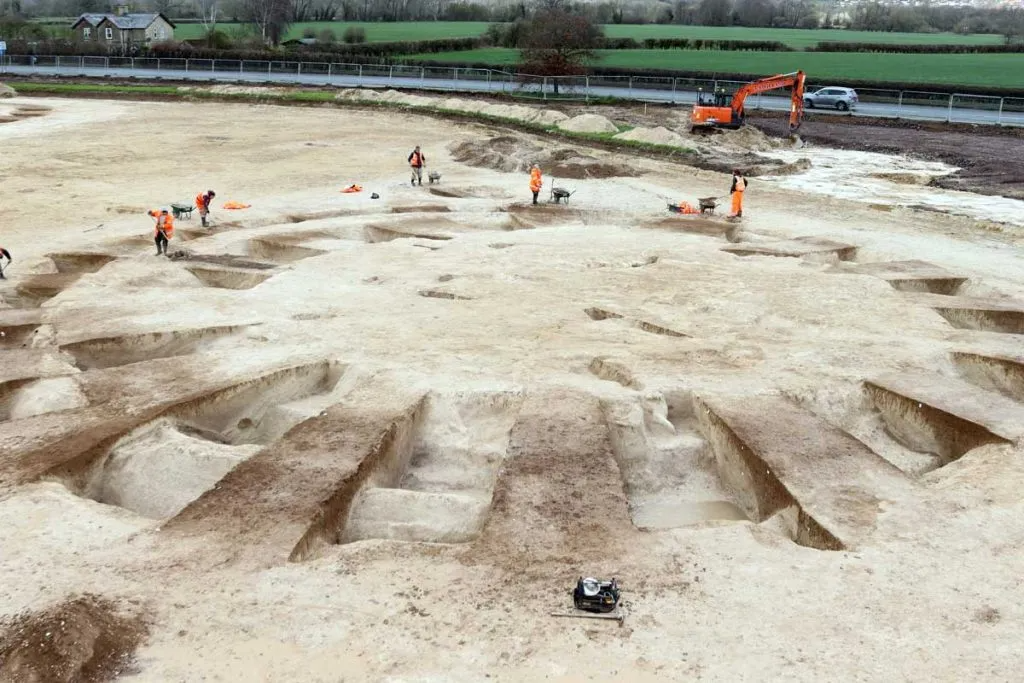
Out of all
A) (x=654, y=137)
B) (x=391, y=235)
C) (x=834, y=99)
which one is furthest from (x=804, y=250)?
(x=834, y=99)

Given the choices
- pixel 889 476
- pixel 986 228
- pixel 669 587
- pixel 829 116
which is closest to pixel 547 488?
pixel 669 587

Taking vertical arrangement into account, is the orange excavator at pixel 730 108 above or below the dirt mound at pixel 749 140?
above

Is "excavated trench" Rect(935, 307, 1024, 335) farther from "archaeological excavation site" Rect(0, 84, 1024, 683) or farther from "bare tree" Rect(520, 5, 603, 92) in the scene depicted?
"bare tree" Rect(520, 5, 603, 92)

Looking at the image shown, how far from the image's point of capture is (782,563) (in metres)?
8.55

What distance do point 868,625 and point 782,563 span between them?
1.09 meters

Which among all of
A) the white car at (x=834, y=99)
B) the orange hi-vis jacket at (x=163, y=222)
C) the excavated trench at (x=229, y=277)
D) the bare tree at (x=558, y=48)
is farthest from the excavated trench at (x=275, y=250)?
the white car at (x=834, y=99)

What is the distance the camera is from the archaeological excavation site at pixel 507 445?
24.4 feet

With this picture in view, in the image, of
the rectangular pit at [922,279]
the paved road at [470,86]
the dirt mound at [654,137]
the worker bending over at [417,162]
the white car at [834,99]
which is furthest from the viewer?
the white car at [834,99]

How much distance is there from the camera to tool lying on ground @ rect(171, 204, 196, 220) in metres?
21.8

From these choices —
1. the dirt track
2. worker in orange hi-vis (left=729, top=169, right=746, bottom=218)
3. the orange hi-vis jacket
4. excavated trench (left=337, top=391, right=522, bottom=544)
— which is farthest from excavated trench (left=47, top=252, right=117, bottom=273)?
the dirt track

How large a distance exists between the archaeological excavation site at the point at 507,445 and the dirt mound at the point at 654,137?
39.4 feet

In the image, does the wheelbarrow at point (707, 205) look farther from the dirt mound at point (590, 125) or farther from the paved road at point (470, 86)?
the paved road at point (470, 86)

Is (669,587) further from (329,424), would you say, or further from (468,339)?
(468,339)

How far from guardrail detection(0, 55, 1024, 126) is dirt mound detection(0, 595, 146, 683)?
40.3m
